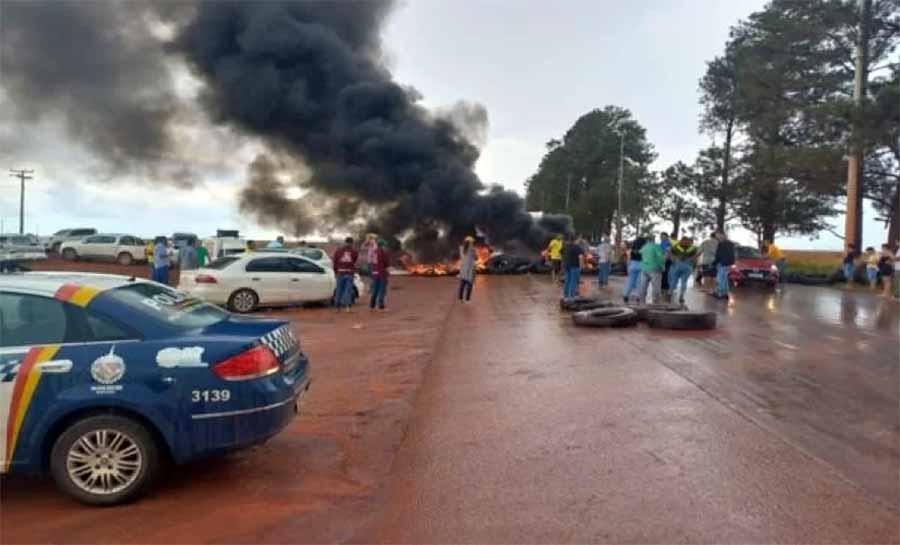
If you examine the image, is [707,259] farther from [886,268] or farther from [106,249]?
[106,249]

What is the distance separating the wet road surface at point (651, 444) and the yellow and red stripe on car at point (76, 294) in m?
2.09

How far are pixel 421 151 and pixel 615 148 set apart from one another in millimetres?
40964

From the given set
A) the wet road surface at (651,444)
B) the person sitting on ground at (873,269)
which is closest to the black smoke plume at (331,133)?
the person sitting on ground at (873,269)

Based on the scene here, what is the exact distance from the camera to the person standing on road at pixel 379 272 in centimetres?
1535

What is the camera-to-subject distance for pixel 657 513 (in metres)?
4.10

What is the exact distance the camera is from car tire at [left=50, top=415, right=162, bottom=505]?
4246mm

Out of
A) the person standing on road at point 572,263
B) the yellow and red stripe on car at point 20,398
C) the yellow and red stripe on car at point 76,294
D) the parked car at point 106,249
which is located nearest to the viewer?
the yellow and red stripe on car at point 20,398

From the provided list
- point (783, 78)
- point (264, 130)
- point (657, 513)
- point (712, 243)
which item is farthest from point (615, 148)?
point (657, 513)

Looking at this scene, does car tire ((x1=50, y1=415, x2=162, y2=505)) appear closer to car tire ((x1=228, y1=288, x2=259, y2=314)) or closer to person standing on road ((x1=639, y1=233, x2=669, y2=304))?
car tire ((x1=228, y1=288, x2=259, y2=314))

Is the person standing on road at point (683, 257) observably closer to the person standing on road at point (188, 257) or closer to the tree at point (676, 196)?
the person standing on road at point (188, 257)

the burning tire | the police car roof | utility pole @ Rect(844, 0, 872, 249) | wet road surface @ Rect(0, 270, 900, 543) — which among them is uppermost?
utility pole @ Rect(844, 0, 872, 249)

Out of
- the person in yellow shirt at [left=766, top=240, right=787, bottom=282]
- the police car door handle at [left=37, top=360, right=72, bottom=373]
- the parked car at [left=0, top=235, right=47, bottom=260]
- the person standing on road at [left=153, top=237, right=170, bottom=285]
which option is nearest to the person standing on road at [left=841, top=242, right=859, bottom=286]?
the person in yellow shirt at [left=766, top=240, right=787, bottom=282]

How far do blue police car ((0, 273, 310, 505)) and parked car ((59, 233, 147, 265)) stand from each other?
3430 cm

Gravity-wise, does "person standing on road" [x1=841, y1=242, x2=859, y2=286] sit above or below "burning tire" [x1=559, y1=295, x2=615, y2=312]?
above
